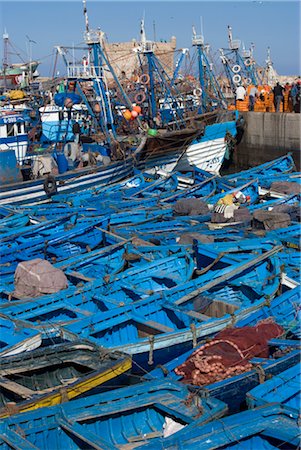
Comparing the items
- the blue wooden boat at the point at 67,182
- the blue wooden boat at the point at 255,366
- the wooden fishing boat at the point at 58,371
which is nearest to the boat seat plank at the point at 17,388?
the wooden fishing boat at the point at 58,371

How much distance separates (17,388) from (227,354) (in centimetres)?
271

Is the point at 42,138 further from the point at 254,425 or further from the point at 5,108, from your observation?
the point at 254,425

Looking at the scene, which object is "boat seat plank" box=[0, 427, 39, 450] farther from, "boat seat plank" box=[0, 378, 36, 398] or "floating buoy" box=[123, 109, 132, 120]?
"floating buoy" box=[123, 109, 132, 120]

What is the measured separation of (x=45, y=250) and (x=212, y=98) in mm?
17668

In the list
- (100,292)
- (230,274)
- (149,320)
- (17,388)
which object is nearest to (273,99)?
(230,274)

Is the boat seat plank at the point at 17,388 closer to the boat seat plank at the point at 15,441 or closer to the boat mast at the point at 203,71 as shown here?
the boat seat plank at the point at 15,441

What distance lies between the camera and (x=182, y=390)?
748cm

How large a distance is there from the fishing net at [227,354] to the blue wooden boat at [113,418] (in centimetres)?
68

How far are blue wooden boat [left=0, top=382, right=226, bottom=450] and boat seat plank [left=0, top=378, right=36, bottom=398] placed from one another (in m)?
0.56

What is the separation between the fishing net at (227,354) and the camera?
320 inches

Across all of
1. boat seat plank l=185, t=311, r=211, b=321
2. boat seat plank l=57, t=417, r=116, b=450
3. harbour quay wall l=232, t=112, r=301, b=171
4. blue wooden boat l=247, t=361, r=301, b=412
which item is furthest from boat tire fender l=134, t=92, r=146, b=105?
boat seat plank l=57, t=417, r=116, b=450

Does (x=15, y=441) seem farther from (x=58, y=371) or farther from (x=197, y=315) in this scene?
(x=197, y=315)

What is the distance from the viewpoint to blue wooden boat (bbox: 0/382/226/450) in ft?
22.2

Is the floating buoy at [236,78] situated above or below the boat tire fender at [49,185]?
above
